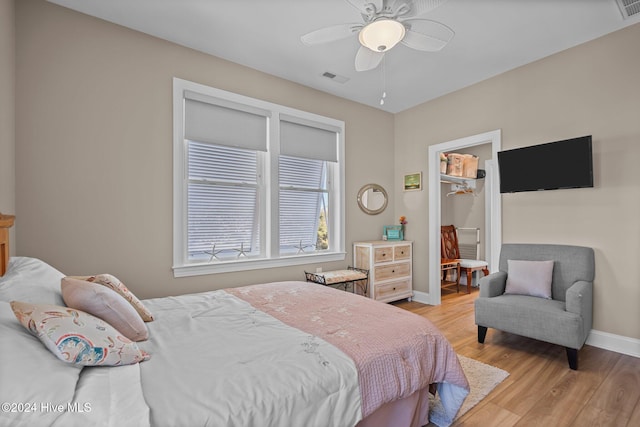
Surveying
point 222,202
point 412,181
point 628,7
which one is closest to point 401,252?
point 412,181

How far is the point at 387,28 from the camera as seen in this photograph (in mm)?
2078

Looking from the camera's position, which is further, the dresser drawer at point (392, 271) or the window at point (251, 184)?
the dresser drawer at point (392, 271)

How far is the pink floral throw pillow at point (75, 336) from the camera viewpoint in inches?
39.9

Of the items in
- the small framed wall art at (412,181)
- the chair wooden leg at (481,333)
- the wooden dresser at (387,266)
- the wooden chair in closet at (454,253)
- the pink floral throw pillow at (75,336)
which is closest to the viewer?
the pink floral throw pillow at (75,336)

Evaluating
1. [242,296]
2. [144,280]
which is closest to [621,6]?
[242,296]

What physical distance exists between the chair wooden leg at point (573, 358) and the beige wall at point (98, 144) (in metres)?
3.10

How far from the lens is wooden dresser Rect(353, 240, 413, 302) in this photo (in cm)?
407

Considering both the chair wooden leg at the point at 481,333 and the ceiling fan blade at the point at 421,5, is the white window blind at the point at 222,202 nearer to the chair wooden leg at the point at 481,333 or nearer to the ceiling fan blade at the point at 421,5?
the ceiling fan blade at the point at 421,5

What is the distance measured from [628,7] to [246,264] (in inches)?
A: 161

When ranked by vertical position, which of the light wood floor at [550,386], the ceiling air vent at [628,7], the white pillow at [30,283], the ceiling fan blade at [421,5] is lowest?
the light wood floor at [550,386]

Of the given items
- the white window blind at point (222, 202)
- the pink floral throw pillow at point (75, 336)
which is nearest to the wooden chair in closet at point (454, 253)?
the white window blind at point (222, 202)

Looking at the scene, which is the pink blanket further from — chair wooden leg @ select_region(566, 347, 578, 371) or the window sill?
chair wooden leg @ select_region(566, 347, 578, 371)

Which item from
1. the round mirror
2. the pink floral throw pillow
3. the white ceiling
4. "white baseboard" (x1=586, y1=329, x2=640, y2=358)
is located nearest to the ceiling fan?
the white ceiling

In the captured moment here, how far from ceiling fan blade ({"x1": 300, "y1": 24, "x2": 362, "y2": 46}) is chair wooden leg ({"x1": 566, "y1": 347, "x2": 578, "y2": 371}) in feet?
9.78
